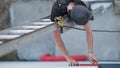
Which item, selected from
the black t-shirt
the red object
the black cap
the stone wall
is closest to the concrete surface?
the stone wall

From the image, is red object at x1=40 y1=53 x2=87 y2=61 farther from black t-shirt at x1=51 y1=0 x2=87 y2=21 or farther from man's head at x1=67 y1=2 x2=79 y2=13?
man's head at x1=67 y1=2 x2=79 y2=13

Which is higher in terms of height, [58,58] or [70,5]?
[70,5]

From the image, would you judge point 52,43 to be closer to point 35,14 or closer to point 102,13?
point 35,14

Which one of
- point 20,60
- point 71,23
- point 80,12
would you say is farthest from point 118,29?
point 80,12

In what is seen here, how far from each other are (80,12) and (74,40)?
2616 mm

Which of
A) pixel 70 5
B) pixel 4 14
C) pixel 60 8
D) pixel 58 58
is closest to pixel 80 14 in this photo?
pixel 70 5

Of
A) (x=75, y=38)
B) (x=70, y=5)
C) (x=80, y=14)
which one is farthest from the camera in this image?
(x=75, y=38)

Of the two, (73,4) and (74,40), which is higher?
(73,4)

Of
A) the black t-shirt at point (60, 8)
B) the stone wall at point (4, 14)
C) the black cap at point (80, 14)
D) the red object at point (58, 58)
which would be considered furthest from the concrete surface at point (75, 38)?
the black cap at point (80, 14)

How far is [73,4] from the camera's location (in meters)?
3.13

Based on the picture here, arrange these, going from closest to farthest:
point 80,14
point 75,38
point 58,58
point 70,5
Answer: point 80,14, point 70,5, point 58,58, point 75,38

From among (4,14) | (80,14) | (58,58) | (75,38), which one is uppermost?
(80,14)

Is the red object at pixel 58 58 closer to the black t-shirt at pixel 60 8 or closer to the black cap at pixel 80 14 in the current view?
the black t-shirt at pixel 60 8

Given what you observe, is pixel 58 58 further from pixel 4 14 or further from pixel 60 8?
pixel 60 8
